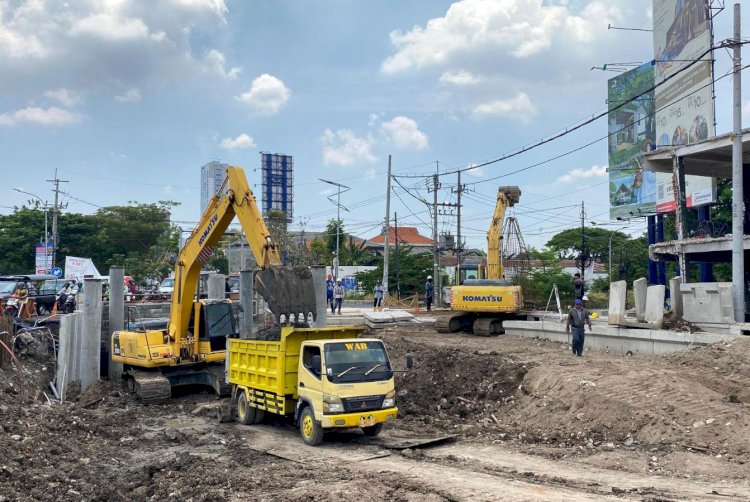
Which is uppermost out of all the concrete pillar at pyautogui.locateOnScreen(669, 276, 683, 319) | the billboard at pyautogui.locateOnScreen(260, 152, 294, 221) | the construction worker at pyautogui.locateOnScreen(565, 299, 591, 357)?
the billboard at pyautogui.locateOnScreen(260, 152, 294, 221)

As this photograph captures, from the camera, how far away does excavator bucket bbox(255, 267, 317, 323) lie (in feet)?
41.5

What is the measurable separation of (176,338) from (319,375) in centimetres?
669

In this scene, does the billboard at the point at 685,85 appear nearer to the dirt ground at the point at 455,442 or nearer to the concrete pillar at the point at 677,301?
the concrete pillar at the point at 677,301

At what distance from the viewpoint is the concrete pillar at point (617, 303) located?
20.0 meters

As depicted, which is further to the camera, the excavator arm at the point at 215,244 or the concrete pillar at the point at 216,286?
the concrete pillar at the point at 216,286

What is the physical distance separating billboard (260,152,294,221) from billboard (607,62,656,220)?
10292cm

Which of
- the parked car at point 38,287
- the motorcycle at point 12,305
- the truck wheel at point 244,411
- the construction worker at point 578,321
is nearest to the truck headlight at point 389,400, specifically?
the truck wheel at point 244,411

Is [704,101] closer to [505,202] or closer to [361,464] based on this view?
[505,202]

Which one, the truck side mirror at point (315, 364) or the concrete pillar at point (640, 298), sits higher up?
the concrete pillar at point (640, 298)

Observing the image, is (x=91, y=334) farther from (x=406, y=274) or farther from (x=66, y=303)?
(x=406, y=274)

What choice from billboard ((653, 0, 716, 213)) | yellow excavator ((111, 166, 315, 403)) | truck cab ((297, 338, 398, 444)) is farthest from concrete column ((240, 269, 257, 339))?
billboard ((653, 0, 716, 213))

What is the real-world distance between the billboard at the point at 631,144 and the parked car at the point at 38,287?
115ft

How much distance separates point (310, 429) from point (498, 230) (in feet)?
59.7

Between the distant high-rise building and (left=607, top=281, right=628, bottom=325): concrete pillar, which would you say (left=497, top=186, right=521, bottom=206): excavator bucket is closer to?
(left=607, top=281, right=628, bottom=325): concrete pillar
